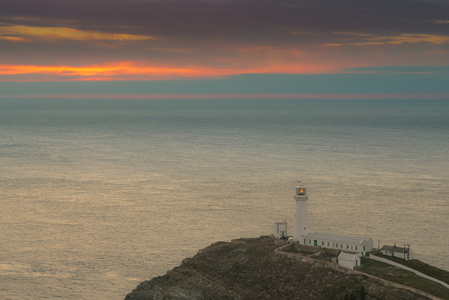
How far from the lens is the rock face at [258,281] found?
4694 cm

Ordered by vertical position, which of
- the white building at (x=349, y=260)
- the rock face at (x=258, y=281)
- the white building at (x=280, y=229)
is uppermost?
the white building at (x=280, y=229)

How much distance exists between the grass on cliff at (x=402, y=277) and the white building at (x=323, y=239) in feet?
8.45

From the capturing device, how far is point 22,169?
119 meters

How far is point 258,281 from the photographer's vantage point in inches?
2030

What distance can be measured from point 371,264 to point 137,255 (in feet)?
84.7

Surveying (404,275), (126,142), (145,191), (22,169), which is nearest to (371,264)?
(404,275)

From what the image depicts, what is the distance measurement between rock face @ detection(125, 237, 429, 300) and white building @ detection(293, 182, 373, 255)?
13.4ft

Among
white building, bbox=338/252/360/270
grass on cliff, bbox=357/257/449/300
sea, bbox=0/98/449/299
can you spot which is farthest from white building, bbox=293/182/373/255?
sea, bbox=0/98/449/299

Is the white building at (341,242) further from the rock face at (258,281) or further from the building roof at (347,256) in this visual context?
the rock face at (258,281)

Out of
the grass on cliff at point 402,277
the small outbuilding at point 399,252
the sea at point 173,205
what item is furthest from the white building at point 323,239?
→ the sea at point 173,205

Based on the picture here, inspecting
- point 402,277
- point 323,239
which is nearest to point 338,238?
point 323,239

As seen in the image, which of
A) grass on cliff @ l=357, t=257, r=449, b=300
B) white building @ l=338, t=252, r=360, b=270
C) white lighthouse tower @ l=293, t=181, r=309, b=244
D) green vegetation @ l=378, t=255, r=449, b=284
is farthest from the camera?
white lighthouse tower @ l=293, t=181, r=309, b=244

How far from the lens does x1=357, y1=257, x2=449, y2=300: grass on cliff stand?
46562 millimetres

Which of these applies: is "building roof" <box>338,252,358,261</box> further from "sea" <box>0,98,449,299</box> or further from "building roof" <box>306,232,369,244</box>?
"sea" <box>0,98,449,299</box>
